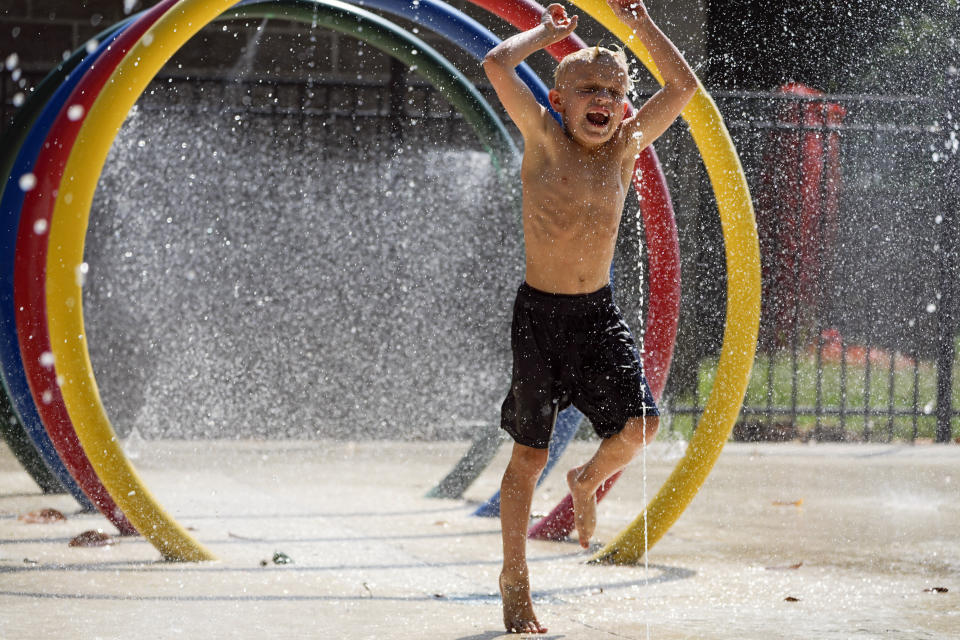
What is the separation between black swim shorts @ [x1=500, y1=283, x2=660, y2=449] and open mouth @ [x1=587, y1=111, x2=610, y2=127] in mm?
472

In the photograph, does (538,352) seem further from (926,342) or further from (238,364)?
(926,342)

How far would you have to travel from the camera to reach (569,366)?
372 centimetres

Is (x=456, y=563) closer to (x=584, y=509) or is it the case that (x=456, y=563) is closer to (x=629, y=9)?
(x=584, y=509)

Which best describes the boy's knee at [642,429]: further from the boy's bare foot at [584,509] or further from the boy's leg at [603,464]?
the boy's bare foot at [584,509]

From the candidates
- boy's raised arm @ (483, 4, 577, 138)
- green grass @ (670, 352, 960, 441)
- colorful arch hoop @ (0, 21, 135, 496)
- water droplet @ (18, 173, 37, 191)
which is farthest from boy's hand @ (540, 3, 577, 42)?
green grass @ (670, 352, 960, 441)

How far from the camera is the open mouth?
368 centimetres

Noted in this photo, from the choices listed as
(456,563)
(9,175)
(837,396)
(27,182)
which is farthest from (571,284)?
(837,396)

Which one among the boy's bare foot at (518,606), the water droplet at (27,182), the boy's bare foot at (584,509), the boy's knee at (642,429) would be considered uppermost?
the water droplet at (27,182)

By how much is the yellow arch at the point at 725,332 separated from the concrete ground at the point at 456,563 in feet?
0.59

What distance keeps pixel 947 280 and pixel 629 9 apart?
660 cm

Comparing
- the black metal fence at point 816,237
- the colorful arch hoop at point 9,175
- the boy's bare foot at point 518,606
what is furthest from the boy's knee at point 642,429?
the black metal fence at point 816,237

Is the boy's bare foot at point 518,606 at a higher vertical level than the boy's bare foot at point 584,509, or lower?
lower

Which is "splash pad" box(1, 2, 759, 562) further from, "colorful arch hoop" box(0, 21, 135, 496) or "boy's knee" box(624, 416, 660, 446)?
"colorful arch hoop" box(0, 21, 135, 496)

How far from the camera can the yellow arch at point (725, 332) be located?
467 centimetres
